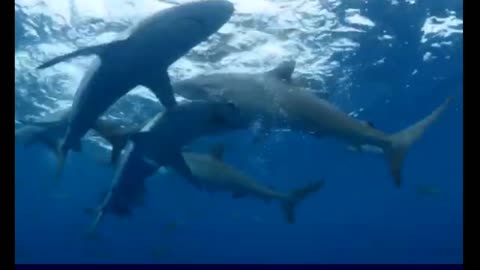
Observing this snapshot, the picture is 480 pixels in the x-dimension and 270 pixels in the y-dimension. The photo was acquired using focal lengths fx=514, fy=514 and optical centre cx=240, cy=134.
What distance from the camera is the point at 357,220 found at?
58.4 m

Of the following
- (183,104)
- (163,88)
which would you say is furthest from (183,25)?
(183,104)

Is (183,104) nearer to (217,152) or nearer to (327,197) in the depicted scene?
(217,152)

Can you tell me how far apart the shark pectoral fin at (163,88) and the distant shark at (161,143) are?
20cm

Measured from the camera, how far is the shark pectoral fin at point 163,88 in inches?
345

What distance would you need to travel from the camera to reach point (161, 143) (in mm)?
10859

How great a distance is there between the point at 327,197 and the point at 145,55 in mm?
38616

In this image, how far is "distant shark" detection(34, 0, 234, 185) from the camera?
6.96 metres

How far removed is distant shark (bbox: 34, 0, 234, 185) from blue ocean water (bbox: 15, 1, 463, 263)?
452 cm

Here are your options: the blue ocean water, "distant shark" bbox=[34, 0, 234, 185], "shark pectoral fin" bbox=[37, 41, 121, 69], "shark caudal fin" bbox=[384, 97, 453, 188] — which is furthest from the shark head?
"shark caudal fin" bbox=[384, 97, 453, 188]

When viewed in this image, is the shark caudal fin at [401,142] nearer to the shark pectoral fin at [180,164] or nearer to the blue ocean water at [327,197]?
the blue ocean water at [327,197]

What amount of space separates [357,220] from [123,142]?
51.1 m

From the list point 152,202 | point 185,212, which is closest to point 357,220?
point 185,212

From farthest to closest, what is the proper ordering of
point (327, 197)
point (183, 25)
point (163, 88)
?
point (327, 197) → point (163, 88) → point (183, 25)

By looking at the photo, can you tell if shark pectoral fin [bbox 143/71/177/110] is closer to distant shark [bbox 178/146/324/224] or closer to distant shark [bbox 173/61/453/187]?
distant shark [bbox 173/61/453/187]
